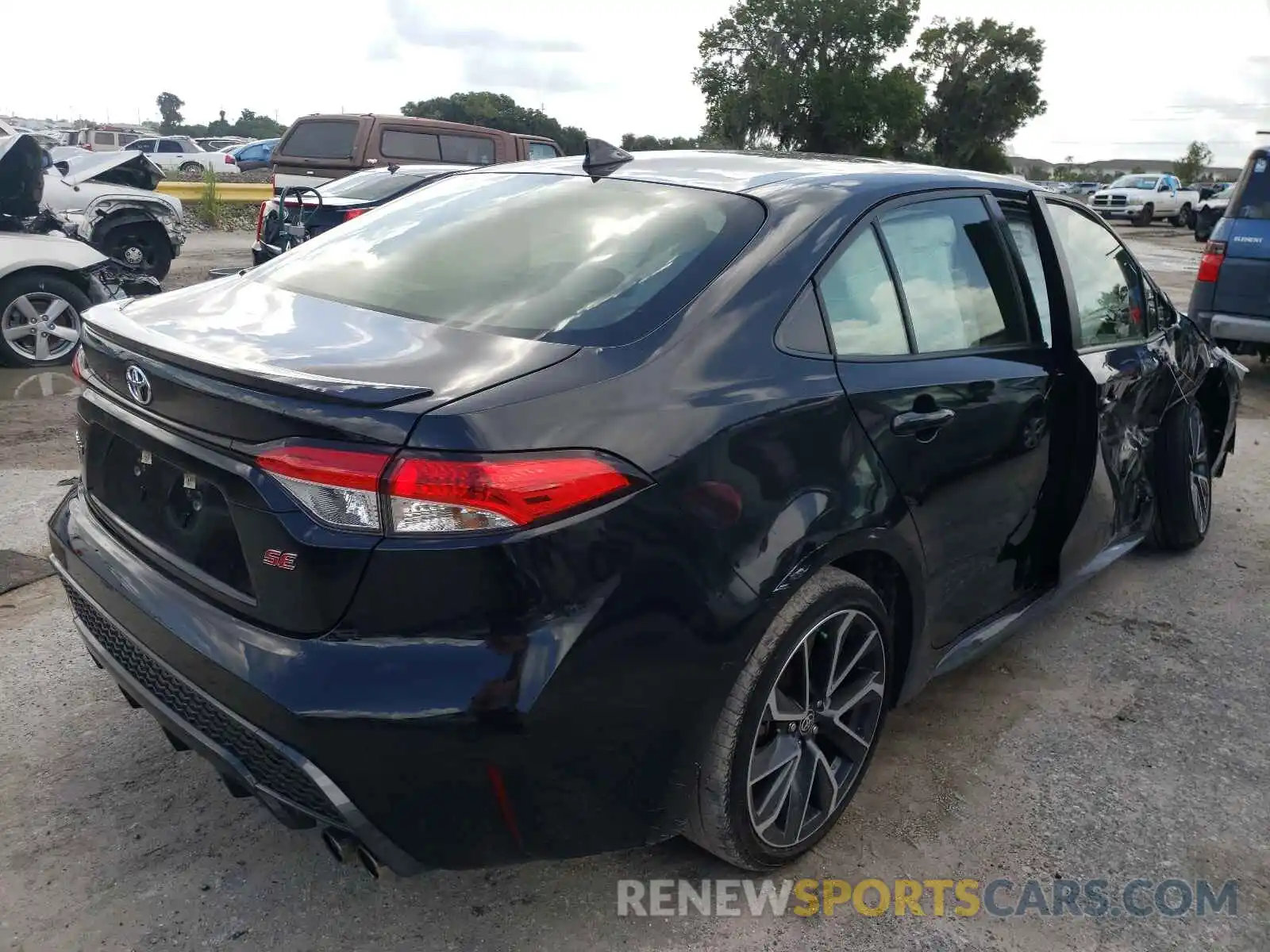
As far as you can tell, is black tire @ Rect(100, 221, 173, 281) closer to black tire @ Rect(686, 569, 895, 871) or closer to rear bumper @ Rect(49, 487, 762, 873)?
rear bumper @ Rect(49, 487, 762, 873)

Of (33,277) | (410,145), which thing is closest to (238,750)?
(33,277)

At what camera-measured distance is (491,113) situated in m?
67.4

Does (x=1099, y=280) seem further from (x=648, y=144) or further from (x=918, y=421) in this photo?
(x=648, y=144)

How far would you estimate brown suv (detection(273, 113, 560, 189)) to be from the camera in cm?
1431

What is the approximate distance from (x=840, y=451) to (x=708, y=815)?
849 mm

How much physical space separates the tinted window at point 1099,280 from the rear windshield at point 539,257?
4.84ft

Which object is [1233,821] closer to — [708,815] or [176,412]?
[708,815]

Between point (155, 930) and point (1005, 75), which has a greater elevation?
point (1005, 75)

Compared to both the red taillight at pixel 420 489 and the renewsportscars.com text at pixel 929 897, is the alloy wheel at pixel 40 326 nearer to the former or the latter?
the red taillight at pixel 420 489

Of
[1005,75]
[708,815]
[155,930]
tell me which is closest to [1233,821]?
[708,815]

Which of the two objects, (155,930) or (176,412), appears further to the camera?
(155,930)

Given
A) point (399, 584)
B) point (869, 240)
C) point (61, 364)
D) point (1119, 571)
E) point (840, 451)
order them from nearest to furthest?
1. point (399, 584)
2. point (840, 451)
3. point (869, 240)
4. point (1119, 571)
5. point (61, 364)

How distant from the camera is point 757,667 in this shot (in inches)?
85.5

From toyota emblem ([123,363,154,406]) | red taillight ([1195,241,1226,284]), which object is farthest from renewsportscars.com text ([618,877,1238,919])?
red taillight ([1195,241,1226,284])
